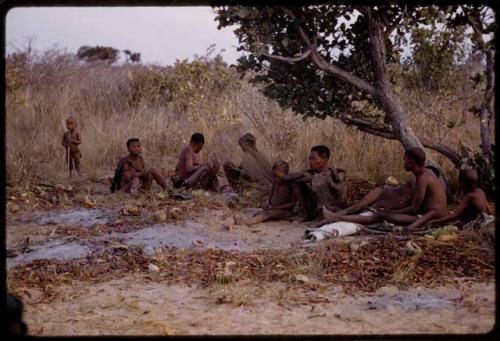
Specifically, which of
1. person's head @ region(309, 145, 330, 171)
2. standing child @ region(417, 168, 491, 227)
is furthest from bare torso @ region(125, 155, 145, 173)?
standing child @ region(417, 168, 491, 227)

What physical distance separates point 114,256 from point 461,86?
8648mm

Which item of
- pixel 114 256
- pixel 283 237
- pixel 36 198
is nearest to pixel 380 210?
pixel 283 237

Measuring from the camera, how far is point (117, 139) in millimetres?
9859

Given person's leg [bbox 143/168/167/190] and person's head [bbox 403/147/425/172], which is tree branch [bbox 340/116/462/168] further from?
person's leg [bbox 143/168/167/190]

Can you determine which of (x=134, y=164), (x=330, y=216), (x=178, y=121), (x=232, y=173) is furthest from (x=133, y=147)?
(x=178, y=121)

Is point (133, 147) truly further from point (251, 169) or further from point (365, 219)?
point (365, 219)

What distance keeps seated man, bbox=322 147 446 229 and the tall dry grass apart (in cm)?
162

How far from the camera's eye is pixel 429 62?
433 inches

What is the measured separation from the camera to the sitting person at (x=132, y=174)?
7.79 metres

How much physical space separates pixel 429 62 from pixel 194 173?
5.19 m

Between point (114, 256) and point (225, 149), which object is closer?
point (114, 256)

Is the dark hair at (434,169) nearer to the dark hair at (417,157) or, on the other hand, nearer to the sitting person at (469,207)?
the dark hair at (417,157)

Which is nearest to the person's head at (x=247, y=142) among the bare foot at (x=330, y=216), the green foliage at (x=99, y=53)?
the bare foot at (x=330, y=216)

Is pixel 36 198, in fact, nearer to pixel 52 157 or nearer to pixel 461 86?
pixel 52 157
